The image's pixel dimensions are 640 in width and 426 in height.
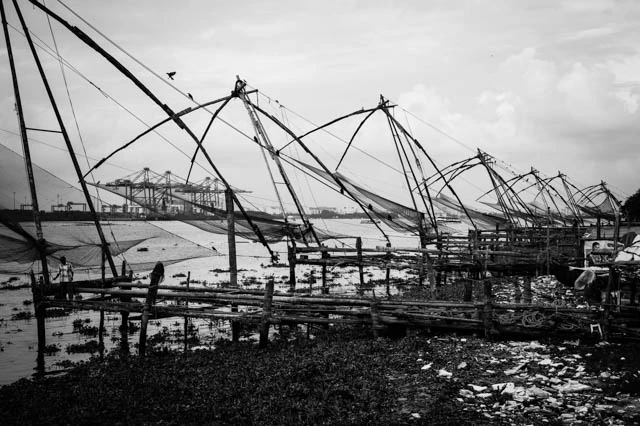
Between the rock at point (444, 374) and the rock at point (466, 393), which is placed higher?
the rock at point (444, 374)

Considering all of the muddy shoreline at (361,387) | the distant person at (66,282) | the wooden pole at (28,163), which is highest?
the wooden pole at (28,163)

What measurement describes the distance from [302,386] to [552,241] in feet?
53.8

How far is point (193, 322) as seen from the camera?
44.5 ft

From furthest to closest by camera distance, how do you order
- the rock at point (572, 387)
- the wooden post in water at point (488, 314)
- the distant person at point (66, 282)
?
the distant person at point (66, 282) → the wooden post in water at point (488, 314) → the rock at point (572, 387)

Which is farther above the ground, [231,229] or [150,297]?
[231,229]

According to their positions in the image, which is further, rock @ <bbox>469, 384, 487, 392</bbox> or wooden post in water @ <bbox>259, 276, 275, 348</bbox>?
wooden post in water @ <bbox>259, 276, 275, 348</bbox>

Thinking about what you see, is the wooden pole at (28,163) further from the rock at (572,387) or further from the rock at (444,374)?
the rock at (572,387)

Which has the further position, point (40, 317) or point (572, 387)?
point (40, 317)

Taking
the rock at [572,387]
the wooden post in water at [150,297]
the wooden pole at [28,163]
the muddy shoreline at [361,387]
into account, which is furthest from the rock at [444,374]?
the wooden pole at [28,163]

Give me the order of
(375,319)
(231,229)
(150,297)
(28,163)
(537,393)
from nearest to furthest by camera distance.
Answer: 1. (537,393)
2. (375,319)
3. (150,297)
4. (28,163)
5. (231,229)

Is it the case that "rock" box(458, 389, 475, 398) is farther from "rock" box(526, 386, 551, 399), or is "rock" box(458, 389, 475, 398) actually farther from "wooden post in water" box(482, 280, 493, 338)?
"wooden post in water" box(482, 280, 493, 338)

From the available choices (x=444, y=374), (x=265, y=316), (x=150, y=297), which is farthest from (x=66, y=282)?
(x=444, y=374)

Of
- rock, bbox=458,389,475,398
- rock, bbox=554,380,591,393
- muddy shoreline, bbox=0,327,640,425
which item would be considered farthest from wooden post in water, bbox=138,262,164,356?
rock, bbox=554,380,591,393

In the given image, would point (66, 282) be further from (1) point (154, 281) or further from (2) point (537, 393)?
(2) point (537, 393)
